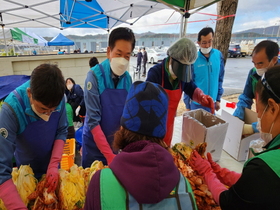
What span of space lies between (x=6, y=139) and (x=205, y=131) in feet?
4.66

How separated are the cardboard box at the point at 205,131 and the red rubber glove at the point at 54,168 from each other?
114 centimetres

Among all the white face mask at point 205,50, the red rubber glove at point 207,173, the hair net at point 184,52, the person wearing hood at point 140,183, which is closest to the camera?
the person wearing hood at point 140,183

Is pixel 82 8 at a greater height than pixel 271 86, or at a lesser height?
greater

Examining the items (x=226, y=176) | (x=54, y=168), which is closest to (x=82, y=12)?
(x=54, y=168)

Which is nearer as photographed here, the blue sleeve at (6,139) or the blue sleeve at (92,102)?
the blue sleeve at (6,139)

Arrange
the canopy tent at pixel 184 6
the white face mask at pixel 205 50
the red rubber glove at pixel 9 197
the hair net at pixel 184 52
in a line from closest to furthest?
1. the red rubber glove at pixel 9 197
2. the hair net at pixel 184 52
3. the canopy tent at pixel 184 6
4. the white face mask at pixel 205 50

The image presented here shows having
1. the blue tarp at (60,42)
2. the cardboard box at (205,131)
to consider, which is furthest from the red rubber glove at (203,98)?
the blue tarp at (60,42)

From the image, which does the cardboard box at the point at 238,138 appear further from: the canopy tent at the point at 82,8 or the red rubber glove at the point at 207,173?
the canopy tent at the point at 82,8

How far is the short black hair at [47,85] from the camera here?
94 centimetres

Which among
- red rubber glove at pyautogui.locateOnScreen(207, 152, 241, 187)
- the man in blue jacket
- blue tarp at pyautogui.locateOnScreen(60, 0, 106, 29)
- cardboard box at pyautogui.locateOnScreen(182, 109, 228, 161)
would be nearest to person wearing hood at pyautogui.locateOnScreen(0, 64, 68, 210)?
red rubber glove at pyautogui.locateOnScreen(207, 152, 241, 187)

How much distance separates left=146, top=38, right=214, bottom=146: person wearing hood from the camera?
158cm

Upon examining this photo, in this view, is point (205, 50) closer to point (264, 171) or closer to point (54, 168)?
point (264, 171)

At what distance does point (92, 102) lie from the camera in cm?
138

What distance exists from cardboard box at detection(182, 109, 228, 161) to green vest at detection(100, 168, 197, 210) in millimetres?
1093
